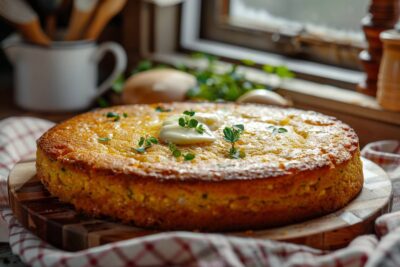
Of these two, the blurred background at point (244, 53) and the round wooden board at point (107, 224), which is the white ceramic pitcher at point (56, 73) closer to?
the blurred background at point (244, 53)

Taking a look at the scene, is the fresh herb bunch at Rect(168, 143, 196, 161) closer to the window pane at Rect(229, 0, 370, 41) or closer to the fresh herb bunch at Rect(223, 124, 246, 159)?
the fresh herb bunch at Rect(223, 124, 246, 159)

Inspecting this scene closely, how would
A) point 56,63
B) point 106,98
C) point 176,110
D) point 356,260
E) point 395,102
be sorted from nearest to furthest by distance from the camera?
point 356,260, point 176,110, point 395,102, point 56,63, point 106,98

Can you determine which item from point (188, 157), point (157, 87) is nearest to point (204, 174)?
point (188, 157)

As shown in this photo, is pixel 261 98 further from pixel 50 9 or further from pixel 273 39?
pixel 50 9

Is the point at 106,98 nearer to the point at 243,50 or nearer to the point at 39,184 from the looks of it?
the point at 243,50

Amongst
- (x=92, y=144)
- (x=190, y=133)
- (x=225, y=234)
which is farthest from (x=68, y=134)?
(x=225, y=234)

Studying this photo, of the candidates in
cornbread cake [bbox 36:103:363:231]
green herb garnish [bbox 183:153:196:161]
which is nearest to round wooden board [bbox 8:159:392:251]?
cornbread cake [bbox 36:103:363:231]
